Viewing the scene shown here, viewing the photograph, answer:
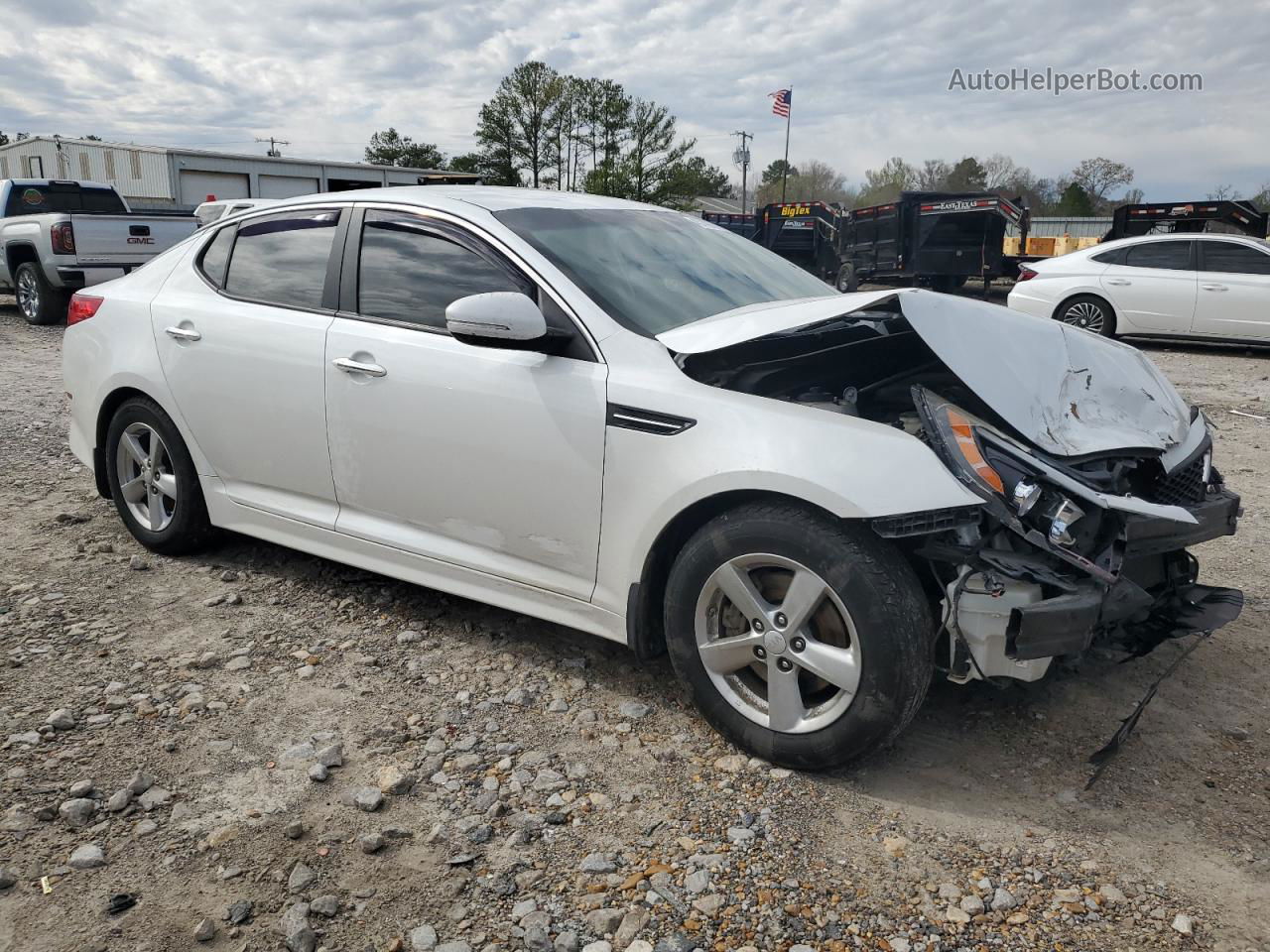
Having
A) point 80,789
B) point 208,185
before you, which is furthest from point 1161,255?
point 208,185

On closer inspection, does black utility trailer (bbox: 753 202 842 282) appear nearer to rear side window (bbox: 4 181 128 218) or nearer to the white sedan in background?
the white sedan in background

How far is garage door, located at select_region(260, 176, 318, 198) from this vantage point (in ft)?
92.2

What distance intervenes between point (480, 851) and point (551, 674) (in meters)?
1.00

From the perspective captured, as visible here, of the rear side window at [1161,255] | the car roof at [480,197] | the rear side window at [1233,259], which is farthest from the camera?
the rear side window at [1161,255]

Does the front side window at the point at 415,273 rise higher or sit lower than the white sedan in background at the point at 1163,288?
higher

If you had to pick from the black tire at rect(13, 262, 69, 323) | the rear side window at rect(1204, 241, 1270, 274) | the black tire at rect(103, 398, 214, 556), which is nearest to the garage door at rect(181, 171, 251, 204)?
the black tire at rect(13, 262, 69, 323)

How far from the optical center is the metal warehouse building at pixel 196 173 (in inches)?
1092

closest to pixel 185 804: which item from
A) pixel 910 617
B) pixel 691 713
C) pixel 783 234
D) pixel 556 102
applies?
pixel 691 713

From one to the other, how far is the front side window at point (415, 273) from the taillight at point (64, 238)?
10801 mm

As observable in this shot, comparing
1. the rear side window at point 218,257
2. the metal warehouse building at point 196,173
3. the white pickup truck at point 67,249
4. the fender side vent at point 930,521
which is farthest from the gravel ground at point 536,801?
the metal warehouse building at point 196,173

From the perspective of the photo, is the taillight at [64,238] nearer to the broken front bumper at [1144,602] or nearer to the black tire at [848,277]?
the broken front bumper at [1144,602]

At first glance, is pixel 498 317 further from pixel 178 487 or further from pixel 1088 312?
pixel 1088 312

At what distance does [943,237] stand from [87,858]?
1864 centimetres

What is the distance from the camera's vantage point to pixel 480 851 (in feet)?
8.40
